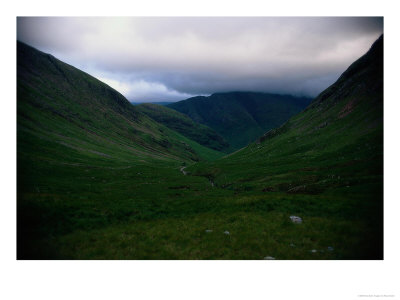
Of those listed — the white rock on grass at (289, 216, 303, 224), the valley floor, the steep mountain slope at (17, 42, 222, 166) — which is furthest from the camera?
the steep mountain slope at (17, 42, 222, 166)

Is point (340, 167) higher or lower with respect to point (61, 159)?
lower

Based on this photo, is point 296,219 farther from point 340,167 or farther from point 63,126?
point 63,126

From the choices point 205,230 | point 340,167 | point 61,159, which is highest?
point 61,159

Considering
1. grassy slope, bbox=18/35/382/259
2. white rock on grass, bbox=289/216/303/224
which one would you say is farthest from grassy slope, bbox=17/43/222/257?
white rock on grass, bbox=289/216/303/224

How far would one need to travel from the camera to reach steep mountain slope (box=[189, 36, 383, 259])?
15953mm

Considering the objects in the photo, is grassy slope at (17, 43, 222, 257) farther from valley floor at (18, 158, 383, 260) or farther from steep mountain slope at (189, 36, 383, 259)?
steep mountain slope at (189, 36, 383, 259)

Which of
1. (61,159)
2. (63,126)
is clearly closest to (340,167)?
(61,159)

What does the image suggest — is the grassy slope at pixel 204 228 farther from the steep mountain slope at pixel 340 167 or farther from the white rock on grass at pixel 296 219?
the white rock on grass at pixel 296 219

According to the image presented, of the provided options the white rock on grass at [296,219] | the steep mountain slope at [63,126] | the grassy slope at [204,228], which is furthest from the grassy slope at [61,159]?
the white rock on grass at [296,219]

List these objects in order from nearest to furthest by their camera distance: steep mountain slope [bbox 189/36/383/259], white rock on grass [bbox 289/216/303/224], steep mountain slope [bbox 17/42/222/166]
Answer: white rock on grass [bbox 289/216/303/224], steep mountain slope [bbox 189/36/383/259], steep mountain slope [bbox 17/42/222/166]

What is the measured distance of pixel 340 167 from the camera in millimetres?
40875
